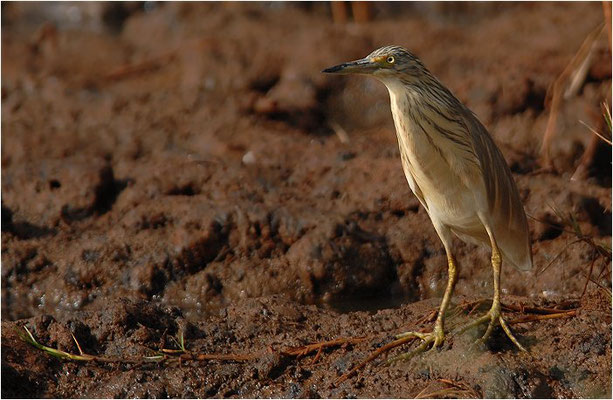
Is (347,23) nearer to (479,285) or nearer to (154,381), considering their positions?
(479,285)

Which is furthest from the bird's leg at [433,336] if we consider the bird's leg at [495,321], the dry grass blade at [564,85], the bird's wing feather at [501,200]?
the dry grass blade at [564,85]

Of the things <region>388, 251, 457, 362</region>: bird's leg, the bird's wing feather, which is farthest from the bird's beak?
<region>388, 251, 457, 362</region>: bird's leg

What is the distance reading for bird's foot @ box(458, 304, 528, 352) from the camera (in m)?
4.57

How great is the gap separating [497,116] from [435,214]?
Result: 266cm

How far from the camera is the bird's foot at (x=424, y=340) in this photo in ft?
15.2

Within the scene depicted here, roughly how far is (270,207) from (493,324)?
1.95 metres

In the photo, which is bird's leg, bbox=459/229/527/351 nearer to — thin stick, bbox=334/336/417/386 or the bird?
the bird

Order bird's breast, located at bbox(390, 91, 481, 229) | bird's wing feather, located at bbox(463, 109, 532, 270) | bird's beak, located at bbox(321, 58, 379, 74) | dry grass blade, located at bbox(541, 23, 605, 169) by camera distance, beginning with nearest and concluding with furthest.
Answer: bird's beak, located at bbox(321, 58, 379, 74) < bird's breast, located at bbox(390, 91, 481, 229) < bird's wing feather, located at bbox(463, 109, 532, 270) < dry grass blade, located at bbox(541, 23, 605, 169)

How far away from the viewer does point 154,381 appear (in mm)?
4609

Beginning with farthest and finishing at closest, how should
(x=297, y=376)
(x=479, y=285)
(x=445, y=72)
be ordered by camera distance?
(x=445, y=72) < (x=479, y=285) < (x=297, y=376)

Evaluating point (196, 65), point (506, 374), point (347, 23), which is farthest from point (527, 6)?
point (506, 374)

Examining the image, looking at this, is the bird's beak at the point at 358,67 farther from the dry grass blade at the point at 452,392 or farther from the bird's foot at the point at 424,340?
the dry grass blade at the point at 452,392

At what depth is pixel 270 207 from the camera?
243 inches

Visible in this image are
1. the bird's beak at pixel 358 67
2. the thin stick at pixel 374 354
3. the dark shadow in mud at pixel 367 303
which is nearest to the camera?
the thin stick at pixel 374 354
